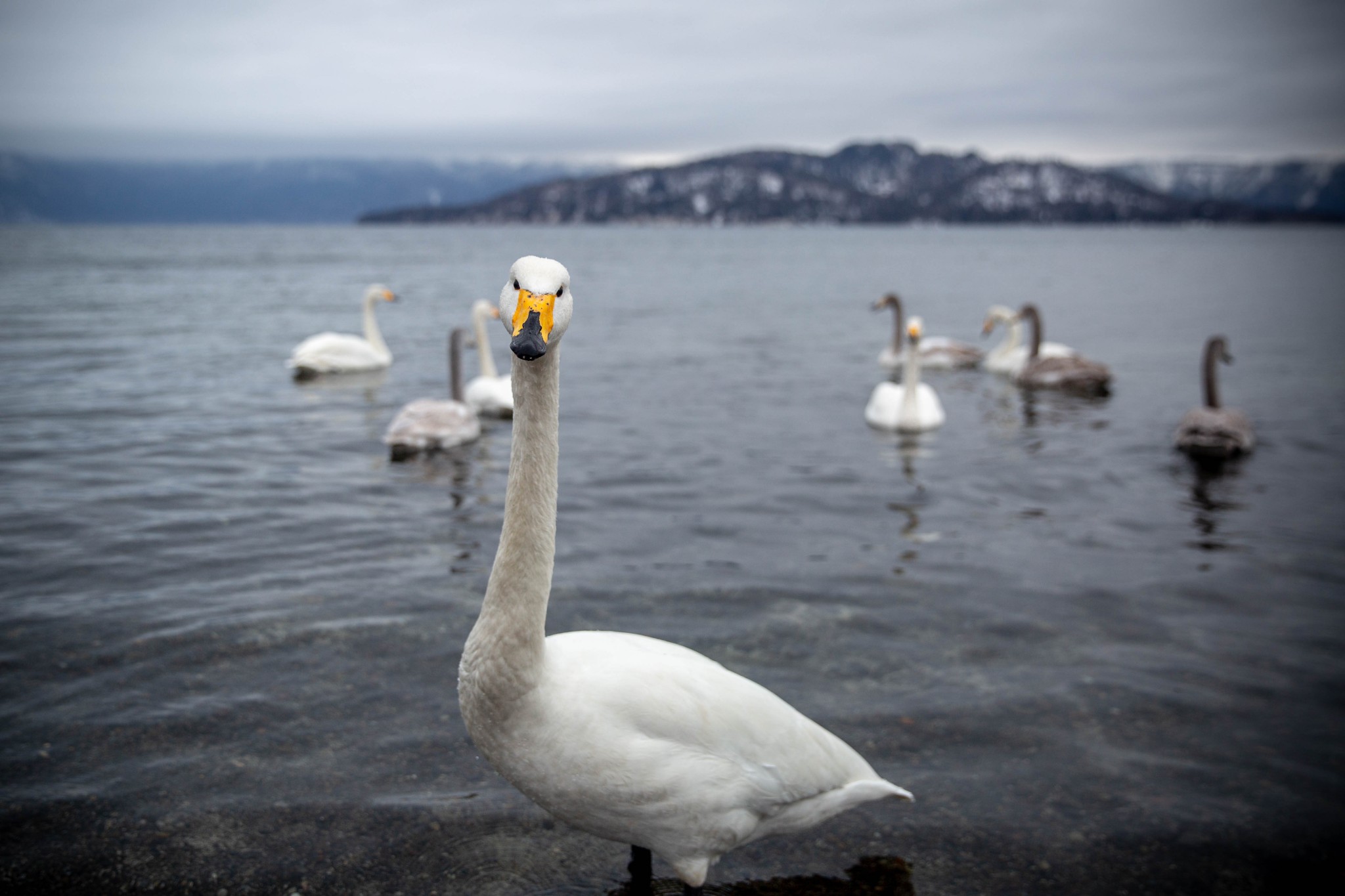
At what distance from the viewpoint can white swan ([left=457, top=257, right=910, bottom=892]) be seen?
354 centimetres

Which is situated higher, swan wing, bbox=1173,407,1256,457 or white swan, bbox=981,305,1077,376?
white swan, bbox=981,305,1077,376

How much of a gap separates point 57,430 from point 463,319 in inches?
789

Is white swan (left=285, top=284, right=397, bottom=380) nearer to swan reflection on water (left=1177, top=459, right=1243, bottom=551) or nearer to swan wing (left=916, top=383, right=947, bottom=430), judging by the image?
swan wing (left=916, top=383, right=947, bottom=430)

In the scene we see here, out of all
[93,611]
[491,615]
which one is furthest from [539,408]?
[93,611]

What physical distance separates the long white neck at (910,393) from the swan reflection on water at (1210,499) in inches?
151

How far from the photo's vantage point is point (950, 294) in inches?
1906

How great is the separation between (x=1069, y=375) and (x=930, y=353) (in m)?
4.27

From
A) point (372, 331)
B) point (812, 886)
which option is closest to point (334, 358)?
point (372, 331)

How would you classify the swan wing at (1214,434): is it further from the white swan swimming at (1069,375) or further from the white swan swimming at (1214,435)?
the white swan swimming at (1069,375)

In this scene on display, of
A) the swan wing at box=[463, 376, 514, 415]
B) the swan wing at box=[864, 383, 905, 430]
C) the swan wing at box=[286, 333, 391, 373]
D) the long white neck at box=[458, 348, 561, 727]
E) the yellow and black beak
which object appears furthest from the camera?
the swan wing at box=[286, 333, 391, 373]

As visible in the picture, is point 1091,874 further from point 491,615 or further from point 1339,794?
point 491,615

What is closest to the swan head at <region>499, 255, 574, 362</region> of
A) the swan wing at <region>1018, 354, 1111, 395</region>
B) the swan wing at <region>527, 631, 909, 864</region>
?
the swan wing at <region>527, 631, 909, 864</region>

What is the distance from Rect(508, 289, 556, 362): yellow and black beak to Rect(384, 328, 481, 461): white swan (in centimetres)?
1006

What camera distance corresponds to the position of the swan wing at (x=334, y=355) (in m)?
19.4
